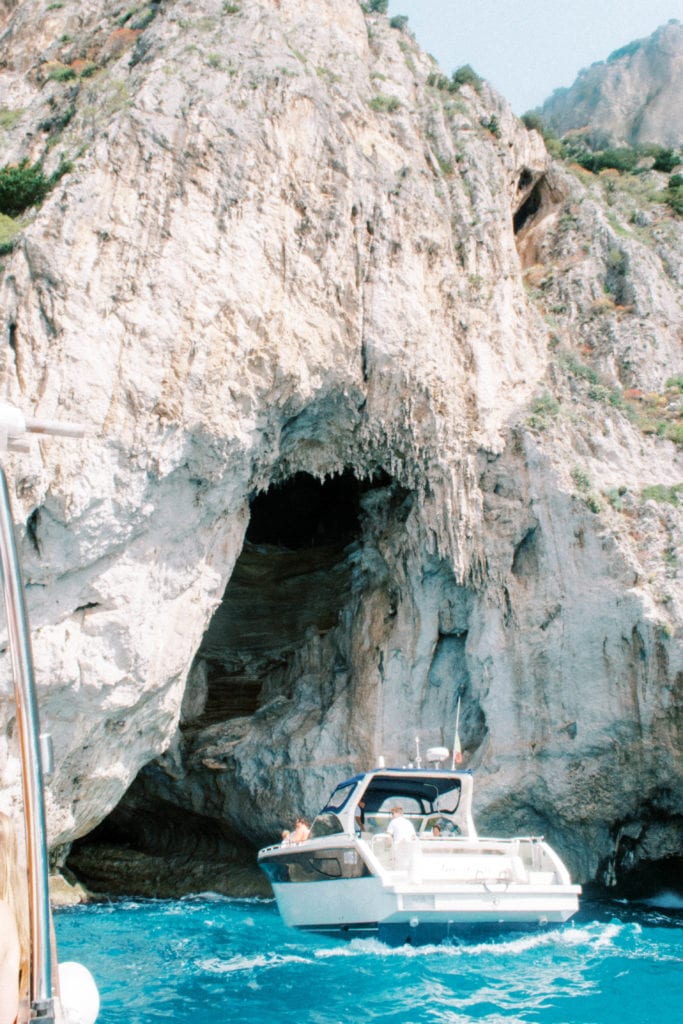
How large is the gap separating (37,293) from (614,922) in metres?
14.7

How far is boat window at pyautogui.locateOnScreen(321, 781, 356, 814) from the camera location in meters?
14.4

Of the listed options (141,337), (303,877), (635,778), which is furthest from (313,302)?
(635,778)

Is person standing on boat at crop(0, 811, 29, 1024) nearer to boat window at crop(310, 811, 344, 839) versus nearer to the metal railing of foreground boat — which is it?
the metal railing of foreground boat

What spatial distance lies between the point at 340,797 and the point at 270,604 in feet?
28.8

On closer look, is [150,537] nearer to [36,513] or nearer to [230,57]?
[36,513]

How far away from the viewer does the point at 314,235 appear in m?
16.4

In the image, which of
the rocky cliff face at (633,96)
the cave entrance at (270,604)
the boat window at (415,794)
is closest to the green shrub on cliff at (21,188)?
the cave entrance at (270,604)

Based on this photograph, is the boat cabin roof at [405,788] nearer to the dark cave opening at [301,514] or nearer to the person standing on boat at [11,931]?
the dark cave opening at [301,514]

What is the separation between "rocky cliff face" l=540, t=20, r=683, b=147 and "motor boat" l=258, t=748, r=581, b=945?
42703 millimetres

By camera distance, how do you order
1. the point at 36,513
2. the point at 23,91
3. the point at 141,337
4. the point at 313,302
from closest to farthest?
the point at 36,513, the point at 141,337, the point at 313,302, the point at 23,91

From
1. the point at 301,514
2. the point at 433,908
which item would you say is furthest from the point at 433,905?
the point at 301,514

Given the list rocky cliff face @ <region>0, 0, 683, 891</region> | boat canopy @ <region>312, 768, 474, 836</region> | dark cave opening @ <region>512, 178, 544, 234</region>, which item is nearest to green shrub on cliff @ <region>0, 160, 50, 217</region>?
rocky cliff face @ <region>0, 0, 683, 891</region>

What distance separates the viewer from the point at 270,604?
23.1m

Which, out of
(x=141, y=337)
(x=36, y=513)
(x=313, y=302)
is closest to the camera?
(x=36, y=513)
